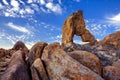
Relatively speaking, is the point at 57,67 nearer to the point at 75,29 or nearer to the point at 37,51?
the point at 37,51

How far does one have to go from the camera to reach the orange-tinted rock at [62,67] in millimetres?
16969

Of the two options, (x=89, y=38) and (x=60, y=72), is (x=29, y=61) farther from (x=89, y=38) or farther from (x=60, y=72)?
(x=89, y=38)

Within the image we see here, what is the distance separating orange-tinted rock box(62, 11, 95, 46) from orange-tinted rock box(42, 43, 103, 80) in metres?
38.5

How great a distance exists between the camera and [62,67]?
1767 centimetres

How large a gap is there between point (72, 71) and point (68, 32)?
44.0 metres

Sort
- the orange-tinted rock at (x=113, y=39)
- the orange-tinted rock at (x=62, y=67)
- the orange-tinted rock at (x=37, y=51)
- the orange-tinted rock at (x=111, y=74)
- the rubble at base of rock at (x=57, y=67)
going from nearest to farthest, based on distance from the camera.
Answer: the orange-tinted rock at (x=62, y=67) < the rubble at base of rock at (x=57, y=67) < the orange-tinted rock at (x=111, y=74) < the orange-tinted rock at (x=37, y=51) < the orange-tinted rock at (x=113, y=39)

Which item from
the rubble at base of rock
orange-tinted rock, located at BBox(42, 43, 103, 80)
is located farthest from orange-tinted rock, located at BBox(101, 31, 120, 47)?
orange-tinted rock, located at BBox(42, 43, 103, 80)

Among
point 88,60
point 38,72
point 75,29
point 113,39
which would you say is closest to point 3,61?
point 38,72

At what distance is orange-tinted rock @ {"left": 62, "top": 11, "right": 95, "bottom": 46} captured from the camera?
6022 cm

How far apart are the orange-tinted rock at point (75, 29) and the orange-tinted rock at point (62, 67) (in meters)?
38.5

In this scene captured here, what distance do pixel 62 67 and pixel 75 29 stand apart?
45775 millimetres

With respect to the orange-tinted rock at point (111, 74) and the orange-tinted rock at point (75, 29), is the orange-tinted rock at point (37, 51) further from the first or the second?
the orange-tinted rock at point (75, 29)

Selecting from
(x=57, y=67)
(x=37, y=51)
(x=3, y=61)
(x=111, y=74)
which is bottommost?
(x=111, y=74)

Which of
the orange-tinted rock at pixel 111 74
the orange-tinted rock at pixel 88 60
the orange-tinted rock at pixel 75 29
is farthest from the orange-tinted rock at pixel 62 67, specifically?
the orange-tinted rock at pixel 75 29
